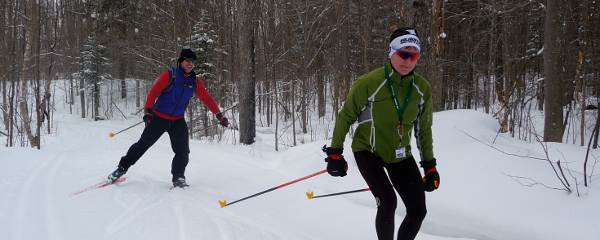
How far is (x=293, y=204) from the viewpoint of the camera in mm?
4852

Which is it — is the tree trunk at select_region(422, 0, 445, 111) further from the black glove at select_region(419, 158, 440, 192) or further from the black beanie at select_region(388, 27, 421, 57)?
the black beanie at select_region(388, 27, 421, 57)

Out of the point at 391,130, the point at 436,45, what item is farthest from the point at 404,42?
the point at 436,45

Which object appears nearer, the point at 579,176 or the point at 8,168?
the point at 579,176

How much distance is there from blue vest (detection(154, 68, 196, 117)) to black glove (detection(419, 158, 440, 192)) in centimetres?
339

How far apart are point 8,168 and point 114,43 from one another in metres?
28.4

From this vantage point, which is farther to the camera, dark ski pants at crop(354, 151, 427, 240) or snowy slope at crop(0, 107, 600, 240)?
snowy slope at crop(0, 107, 600, 240)

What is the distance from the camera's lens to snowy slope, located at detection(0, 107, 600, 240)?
3727mm

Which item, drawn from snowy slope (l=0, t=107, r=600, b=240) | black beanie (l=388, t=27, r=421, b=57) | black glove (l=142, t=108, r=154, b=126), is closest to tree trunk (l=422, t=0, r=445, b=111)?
snowy slope (l=0, t=107, r=600, b=240)

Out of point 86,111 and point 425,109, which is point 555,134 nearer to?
point 425,109

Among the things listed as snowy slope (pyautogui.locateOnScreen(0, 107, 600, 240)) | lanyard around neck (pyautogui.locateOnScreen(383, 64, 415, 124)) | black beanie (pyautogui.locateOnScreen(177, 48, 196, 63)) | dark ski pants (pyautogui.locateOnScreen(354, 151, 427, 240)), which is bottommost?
snowy slope (pyautogui.locateOnScreen(0, 107, 600, 240))

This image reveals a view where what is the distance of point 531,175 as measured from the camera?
4.44 m

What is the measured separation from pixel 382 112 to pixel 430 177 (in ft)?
1.97

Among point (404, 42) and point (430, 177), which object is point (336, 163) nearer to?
point (430, 177)

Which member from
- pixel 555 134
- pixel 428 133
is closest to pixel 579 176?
pixel 428 133
